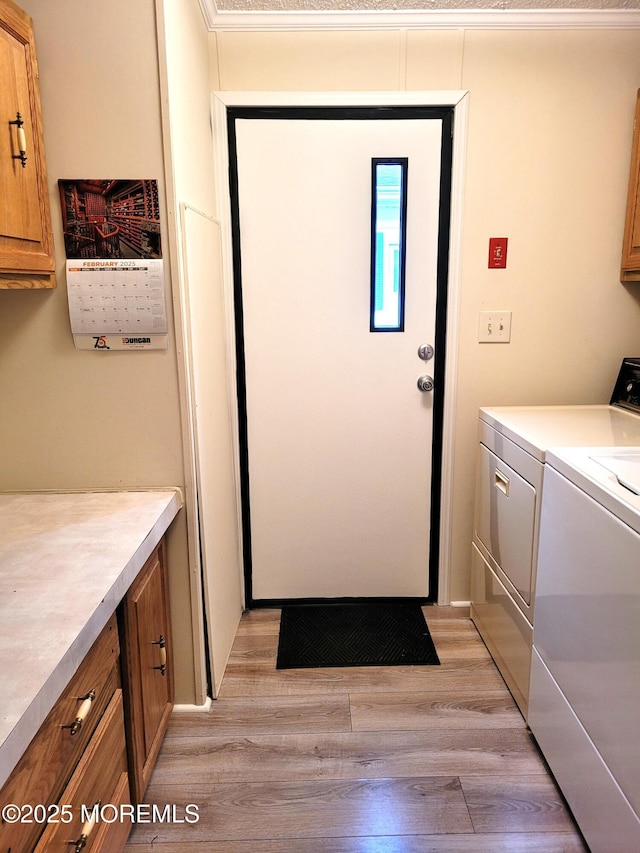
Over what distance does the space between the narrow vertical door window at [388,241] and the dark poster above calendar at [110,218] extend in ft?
3.26

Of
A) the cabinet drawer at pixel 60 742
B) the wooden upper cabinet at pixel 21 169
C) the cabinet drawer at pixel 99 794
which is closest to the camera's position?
the cabinet drawer at pixel 60 742

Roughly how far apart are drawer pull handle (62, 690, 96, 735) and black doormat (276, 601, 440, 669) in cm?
115

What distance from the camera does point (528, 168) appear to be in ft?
7.38

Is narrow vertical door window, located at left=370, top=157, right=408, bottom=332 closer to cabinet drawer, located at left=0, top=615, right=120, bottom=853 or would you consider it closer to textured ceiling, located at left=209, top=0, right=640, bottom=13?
textured ceiling, located at left=209, top=0, right=640, bottom=13

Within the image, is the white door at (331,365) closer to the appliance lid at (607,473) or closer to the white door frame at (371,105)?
the white door frame at (371,105)

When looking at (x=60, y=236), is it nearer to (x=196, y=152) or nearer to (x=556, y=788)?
(x=196, y=152)

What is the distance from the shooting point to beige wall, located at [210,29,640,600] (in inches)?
85.4

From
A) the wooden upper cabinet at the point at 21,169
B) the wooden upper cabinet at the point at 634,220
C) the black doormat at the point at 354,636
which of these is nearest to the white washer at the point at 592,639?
the black doormat at the point at 354,636

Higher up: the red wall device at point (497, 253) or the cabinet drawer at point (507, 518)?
the red wall device at point (497, 253)

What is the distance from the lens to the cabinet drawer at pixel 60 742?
875 mm

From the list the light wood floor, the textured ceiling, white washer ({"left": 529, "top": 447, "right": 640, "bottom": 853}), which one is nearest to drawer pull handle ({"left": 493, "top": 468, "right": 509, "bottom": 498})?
white washer ({"left": 529, "top": 447, "right": 640, "bottom": 853})

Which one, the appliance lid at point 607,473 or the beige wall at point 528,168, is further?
the beige wall at point 528,168

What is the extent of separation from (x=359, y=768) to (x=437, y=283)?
69.7 inches

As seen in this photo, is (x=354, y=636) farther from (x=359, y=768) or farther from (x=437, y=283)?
(x=437, y=283)
